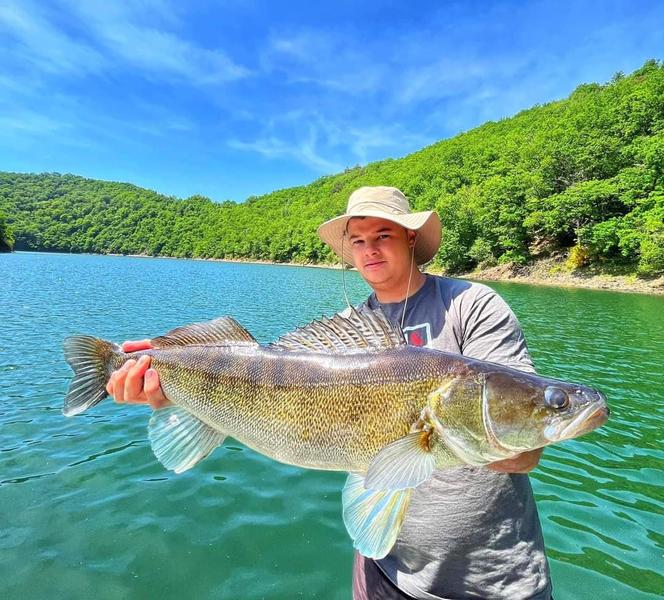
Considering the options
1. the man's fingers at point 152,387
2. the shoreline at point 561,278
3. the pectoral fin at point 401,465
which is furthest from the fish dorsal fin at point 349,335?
the shoreline at point 561,278

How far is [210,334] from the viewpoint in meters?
2.93

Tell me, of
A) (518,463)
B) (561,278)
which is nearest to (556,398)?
(518,463)

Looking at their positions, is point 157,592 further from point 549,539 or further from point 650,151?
point 650,151

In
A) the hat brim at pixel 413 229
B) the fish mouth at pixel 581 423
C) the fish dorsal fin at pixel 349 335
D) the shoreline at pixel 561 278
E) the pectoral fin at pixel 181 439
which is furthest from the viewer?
the shoreline at pixel 561 278

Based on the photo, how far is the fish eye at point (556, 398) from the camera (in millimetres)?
1897

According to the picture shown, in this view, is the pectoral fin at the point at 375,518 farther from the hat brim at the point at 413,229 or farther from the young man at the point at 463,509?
the hat brim at the point at 413,229

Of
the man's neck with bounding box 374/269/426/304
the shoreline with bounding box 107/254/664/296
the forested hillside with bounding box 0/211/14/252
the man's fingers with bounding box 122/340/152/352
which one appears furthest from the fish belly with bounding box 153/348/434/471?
the forested hillside with bounding box 0/211/14/252

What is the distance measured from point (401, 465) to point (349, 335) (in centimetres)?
78

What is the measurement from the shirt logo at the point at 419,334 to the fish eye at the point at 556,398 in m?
0.76

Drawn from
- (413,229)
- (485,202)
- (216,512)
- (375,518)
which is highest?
(485,202)

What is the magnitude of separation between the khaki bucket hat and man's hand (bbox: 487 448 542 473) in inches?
55.7

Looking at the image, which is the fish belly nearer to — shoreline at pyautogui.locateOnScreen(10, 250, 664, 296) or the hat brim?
the hat brim

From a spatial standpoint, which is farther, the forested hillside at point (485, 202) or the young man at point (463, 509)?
the forested hillside at point (485, 202)

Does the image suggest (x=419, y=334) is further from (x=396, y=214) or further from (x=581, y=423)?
(x=581, y=423)
